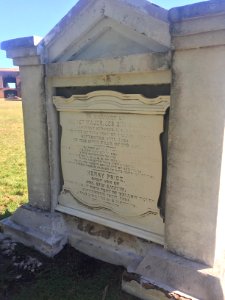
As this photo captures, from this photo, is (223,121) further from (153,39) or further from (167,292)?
(167,292)

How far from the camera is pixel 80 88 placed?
3475mm

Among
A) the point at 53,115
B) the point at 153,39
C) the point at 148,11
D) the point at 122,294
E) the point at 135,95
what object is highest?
the point at 148,11

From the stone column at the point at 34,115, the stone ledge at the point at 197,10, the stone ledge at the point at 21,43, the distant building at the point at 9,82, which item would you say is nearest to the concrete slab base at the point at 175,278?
the stone column at the point at 34,115

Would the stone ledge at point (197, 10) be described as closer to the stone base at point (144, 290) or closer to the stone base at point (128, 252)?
the stone base at point (128, 252)

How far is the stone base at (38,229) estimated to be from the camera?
11.9ft

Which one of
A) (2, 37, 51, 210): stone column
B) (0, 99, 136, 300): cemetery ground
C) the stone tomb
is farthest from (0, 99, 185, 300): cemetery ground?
(2, 37, 51, 210): stone column

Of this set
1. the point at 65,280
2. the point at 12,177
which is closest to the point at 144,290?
the point at 65,280

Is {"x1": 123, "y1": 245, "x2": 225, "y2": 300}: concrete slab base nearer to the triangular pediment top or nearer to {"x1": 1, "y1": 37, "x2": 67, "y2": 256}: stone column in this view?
{"x1": 1, "y1": 37, "x2": 67, "y2": 256}: stone column

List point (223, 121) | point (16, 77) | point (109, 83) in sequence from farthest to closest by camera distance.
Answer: point (16, 77) < point (109, 83) < point (223, 121)

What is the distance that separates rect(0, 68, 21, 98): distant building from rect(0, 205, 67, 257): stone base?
45.6 meters

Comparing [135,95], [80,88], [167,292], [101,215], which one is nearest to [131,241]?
[101,215]

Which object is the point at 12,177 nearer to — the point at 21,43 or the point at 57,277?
the point at 21,43

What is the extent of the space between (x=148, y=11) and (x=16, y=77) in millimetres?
50111

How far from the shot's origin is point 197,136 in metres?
2.57
